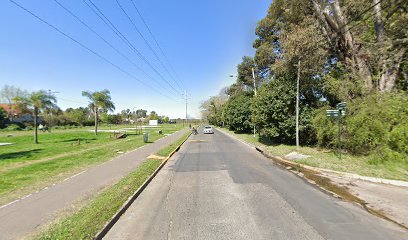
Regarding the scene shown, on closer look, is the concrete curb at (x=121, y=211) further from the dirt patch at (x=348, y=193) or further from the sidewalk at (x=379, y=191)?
the sidewalk at (x=379, y=191)

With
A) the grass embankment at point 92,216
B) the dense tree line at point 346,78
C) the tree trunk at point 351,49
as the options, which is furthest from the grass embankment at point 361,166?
the grass embankment at point 92,216

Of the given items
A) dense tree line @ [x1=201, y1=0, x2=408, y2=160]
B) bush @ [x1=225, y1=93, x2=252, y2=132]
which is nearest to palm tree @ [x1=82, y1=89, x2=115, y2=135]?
bush @ [x1=225, y1=93, x2=252, y2=132]

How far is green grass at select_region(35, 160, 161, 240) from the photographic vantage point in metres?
4.87

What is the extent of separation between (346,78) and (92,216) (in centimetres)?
1755

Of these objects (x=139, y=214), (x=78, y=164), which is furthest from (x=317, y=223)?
(x=78, y=164)

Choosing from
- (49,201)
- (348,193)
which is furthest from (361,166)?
(49,201)

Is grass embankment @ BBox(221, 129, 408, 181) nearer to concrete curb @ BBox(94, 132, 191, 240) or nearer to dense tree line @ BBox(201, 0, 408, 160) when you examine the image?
dense tree line @ BBox(201, 0, 408, 160)

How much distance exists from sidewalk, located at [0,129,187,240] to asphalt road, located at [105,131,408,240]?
184cm

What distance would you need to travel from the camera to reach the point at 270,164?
13016mm

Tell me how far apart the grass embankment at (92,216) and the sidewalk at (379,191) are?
676 cm

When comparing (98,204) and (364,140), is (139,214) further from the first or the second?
(364,140)

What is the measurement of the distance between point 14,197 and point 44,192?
789 mm

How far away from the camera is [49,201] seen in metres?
7.14

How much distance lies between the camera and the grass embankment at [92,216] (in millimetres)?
4867
